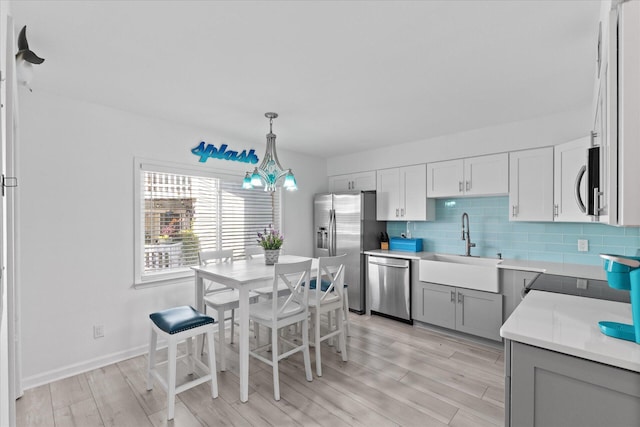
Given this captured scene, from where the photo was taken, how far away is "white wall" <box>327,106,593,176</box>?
3148mm

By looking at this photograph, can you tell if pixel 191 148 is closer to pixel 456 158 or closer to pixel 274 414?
pixel 274 414

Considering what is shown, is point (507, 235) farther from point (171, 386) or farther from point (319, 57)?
point (171, 386)

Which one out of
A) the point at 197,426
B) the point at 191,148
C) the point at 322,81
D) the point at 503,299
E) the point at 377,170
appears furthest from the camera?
the point at 377,170

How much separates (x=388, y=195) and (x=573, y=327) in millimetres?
3271

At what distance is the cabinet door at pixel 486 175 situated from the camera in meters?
3.54

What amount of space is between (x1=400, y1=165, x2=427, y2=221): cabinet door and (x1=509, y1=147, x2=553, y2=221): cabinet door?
1.01 meters

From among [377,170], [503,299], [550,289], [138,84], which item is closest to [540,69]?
[550,289]

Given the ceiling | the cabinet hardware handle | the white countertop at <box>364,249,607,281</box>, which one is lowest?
the white countertop at <box>364,249,607,281</box>

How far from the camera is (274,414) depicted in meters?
2.23

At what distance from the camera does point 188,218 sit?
3.68m

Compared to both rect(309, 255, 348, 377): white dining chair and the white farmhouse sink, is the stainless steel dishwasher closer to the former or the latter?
the white farmhouse sink

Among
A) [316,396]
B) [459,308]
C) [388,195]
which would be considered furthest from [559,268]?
[316,396]

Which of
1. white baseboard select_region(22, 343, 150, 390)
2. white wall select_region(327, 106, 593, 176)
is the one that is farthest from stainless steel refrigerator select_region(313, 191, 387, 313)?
white baseboard select_region(22, 343, 150, 390)

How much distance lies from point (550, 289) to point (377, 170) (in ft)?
9.67
